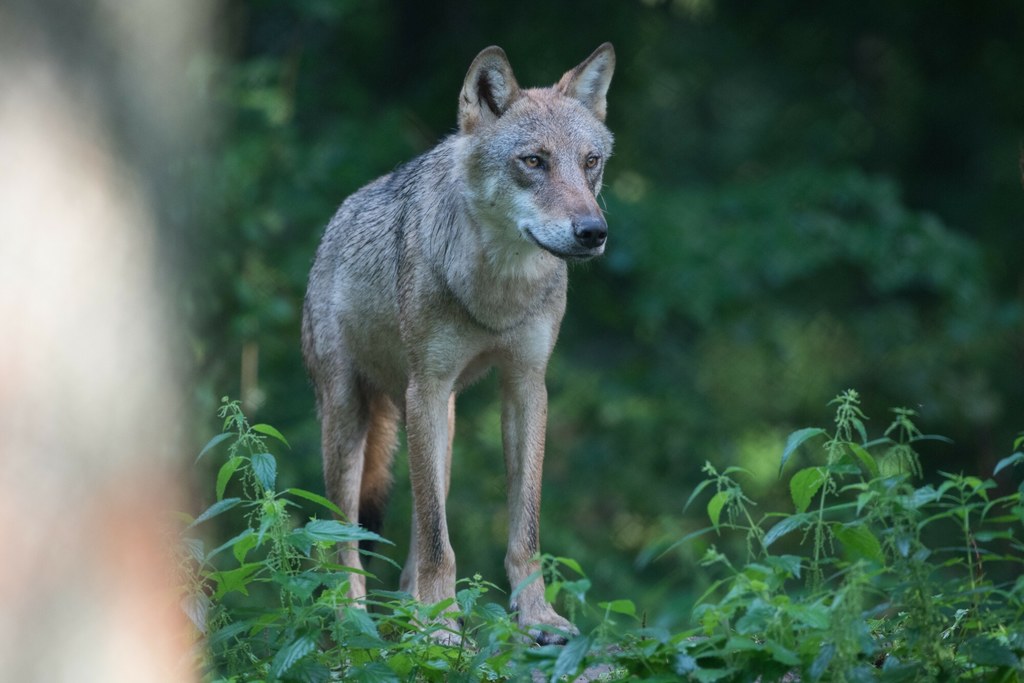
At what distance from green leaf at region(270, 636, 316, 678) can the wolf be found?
1.48m

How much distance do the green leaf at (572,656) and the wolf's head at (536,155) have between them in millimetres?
1874

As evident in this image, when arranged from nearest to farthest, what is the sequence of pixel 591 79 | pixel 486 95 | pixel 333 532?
pixel 333 532 → pixel 486 95 → pixel 591 79

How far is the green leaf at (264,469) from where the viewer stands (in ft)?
11.6

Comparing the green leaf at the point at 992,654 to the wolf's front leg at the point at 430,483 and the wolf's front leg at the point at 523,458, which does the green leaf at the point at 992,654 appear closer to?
the wolf's front leg at the point at 523,458

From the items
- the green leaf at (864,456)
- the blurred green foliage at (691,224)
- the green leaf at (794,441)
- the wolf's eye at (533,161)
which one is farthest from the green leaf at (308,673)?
the blurred green foliage at (691,224)

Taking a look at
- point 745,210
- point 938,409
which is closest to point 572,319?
point 745,210

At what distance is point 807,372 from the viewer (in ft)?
38.5

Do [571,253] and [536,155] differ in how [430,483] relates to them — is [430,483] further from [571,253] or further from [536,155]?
[536,155]

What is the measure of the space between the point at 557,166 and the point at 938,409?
279 inches

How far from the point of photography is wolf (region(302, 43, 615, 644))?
5.06 metres

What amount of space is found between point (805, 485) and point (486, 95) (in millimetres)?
2546

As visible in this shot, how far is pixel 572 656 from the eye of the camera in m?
3.20

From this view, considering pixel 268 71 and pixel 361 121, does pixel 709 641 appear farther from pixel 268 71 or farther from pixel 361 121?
pixel 361 121

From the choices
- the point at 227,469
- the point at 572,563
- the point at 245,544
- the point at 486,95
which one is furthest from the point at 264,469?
the point at 486,95
